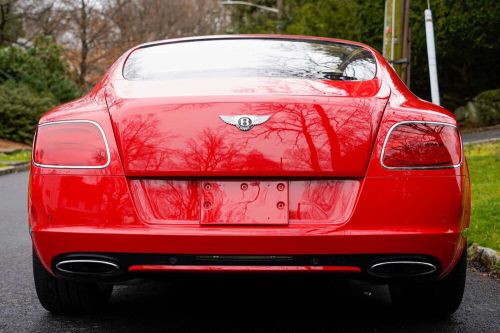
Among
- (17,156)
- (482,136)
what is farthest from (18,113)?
(482,136)

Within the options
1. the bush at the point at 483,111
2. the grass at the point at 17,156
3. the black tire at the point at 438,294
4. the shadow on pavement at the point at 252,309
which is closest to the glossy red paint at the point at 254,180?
the shadow on pavement at the point at 252,309

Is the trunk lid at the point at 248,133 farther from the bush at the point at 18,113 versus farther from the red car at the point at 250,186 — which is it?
the bush at the point at 18,113

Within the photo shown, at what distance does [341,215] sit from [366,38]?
2720 centimetres

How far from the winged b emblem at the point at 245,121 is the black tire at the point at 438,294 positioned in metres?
1.19

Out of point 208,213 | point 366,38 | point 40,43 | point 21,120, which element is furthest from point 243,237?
point 40,43

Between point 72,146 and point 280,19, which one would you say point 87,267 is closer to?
point 72,146

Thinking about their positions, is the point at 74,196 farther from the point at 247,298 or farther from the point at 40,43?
the point at 40,43

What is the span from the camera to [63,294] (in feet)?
12.1

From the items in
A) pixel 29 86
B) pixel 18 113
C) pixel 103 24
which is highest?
pixel 103 24

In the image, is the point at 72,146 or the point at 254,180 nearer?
the point at 254,180

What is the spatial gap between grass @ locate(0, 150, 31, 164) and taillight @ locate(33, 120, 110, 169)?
16.2 metres

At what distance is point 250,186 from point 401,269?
71 centimetres

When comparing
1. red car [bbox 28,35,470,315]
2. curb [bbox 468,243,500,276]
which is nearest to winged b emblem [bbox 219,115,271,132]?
red car [bbox 28,35,470,315]

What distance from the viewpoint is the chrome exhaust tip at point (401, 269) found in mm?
3051
